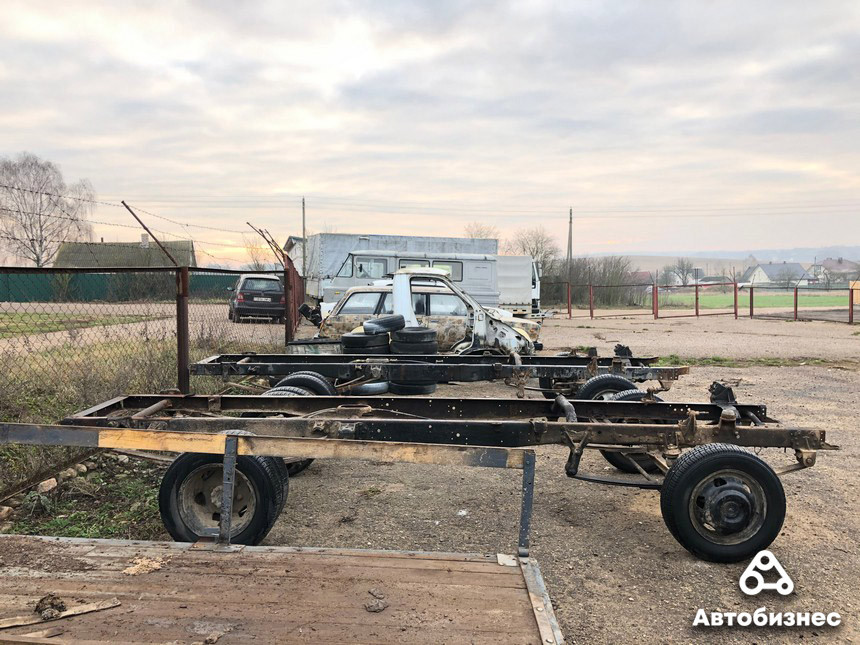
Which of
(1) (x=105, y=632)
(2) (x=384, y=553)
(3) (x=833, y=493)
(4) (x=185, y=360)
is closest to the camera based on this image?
(1) (x=105, y=632)

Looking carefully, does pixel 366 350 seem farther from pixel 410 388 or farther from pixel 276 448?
pixel 276 448

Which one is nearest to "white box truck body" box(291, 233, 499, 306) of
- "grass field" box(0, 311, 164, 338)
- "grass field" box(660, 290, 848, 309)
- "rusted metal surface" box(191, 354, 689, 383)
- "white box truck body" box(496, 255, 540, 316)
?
"white box truck body" box(496, 255, 540, 316)

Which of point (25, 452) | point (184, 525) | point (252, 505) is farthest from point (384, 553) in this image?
point (25, 452)

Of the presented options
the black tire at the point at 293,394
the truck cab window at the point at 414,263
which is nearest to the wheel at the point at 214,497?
the black tire at the point at 293,394

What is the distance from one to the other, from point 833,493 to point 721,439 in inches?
72.4

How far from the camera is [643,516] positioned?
4.39 m

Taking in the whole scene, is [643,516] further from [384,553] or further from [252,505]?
[252,505]

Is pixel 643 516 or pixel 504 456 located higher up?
pixel 504 456

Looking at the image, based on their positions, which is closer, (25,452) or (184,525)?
Answer: (184,525)

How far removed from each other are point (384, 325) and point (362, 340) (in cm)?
38

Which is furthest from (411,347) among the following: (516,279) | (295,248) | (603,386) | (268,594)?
(295,248)

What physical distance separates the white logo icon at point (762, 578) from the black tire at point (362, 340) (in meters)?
5.23

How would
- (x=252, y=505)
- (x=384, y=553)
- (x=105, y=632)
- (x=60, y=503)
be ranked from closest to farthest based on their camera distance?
(x=105, y=632) → (x=384, y=553) → (x=252, y=505) → (x=60, y=503)

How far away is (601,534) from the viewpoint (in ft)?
13.4
